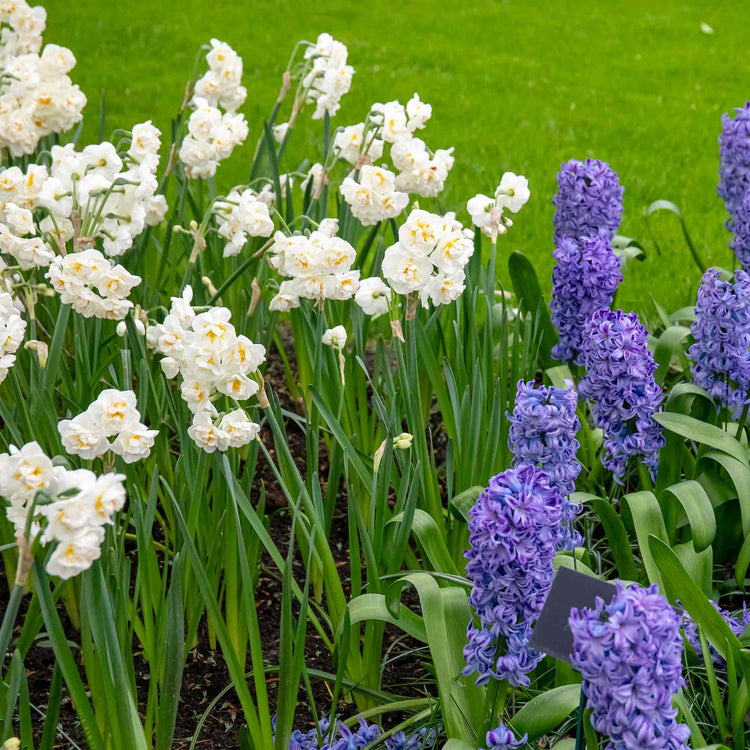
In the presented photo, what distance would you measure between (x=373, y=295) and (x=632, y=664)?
115 cm

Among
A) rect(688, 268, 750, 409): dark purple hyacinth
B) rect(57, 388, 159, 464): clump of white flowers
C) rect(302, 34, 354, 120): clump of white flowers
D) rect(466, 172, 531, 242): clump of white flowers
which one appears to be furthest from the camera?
rect(302, 34, 354, 120): clump of white flowers

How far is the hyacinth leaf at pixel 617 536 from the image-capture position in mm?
2066

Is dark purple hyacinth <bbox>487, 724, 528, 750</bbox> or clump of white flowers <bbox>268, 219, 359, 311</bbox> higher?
clump of white flowers <bbox>268, 219, 359, 311</bbox>

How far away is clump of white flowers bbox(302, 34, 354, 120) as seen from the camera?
2.91 m

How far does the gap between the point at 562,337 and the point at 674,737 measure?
1517 mm

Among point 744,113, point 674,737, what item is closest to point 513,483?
point 674,737

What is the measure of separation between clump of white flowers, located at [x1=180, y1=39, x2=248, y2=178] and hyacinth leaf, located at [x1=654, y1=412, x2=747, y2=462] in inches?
56.1

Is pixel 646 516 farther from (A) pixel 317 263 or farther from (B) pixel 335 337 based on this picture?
(A) pixel 317 263

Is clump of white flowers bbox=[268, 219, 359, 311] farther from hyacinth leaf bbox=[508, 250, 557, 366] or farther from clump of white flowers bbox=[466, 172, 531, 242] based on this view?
hyacinth leaf bbox=[508, 250, 557, 366]

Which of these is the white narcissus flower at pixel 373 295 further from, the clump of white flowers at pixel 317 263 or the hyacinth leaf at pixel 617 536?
the hyacinth leaf at pixel 617 536

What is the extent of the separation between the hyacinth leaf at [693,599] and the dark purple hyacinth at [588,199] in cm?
120

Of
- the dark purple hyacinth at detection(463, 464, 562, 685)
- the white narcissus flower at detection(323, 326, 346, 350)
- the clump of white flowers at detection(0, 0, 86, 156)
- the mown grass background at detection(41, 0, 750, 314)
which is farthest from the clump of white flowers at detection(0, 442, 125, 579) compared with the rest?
the mown grass background at detection(41, 0, 750, 314)

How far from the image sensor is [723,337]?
2240 millimetres

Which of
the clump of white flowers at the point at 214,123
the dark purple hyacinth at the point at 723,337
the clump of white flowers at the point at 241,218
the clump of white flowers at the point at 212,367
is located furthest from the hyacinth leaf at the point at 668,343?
the clump of white flowers at the point at 212,367
